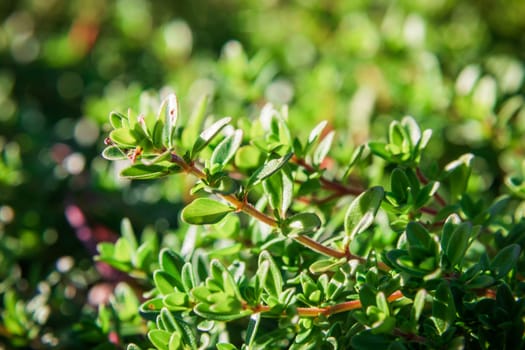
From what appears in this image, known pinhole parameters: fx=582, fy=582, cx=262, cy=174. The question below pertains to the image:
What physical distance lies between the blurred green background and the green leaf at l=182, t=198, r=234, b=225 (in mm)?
281

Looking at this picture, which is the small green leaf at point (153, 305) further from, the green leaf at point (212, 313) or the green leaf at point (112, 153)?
the green leaf at point (112, 153)

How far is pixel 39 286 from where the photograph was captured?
3.84 feet

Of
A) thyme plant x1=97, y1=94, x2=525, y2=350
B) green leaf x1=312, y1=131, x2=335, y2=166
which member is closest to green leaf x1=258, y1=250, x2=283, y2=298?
thyme plant x1=97, y1=94, x2=525, y2=350

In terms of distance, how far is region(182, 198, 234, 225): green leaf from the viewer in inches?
30.2

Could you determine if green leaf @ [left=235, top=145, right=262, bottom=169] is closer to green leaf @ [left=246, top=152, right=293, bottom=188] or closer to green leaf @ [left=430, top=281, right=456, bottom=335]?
green leaf @ [left=246, top=152, right=293, bottom=188]

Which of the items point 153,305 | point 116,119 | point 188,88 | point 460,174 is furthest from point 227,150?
point 188,88

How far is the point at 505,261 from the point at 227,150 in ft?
1.35

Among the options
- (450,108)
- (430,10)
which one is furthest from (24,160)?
(430,10)

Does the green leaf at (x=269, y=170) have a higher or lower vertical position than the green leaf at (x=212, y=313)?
higher

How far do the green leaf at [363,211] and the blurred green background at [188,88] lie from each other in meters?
0.40

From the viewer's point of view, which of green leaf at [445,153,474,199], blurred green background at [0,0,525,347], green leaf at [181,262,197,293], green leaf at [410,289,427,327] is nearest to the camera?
green leaf at [410,289,427,327]

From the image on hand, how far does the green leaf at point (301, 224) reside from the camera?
0.76m

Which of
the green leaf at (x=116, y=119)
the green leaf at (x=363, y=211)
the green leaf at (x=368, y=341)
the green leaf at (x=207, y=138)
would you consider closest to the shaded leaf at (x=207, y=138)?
the green leaf at (x=207, y=138)

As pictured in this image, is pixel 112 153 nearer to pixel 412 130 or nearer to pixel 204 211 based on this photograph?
pixel 204 211
